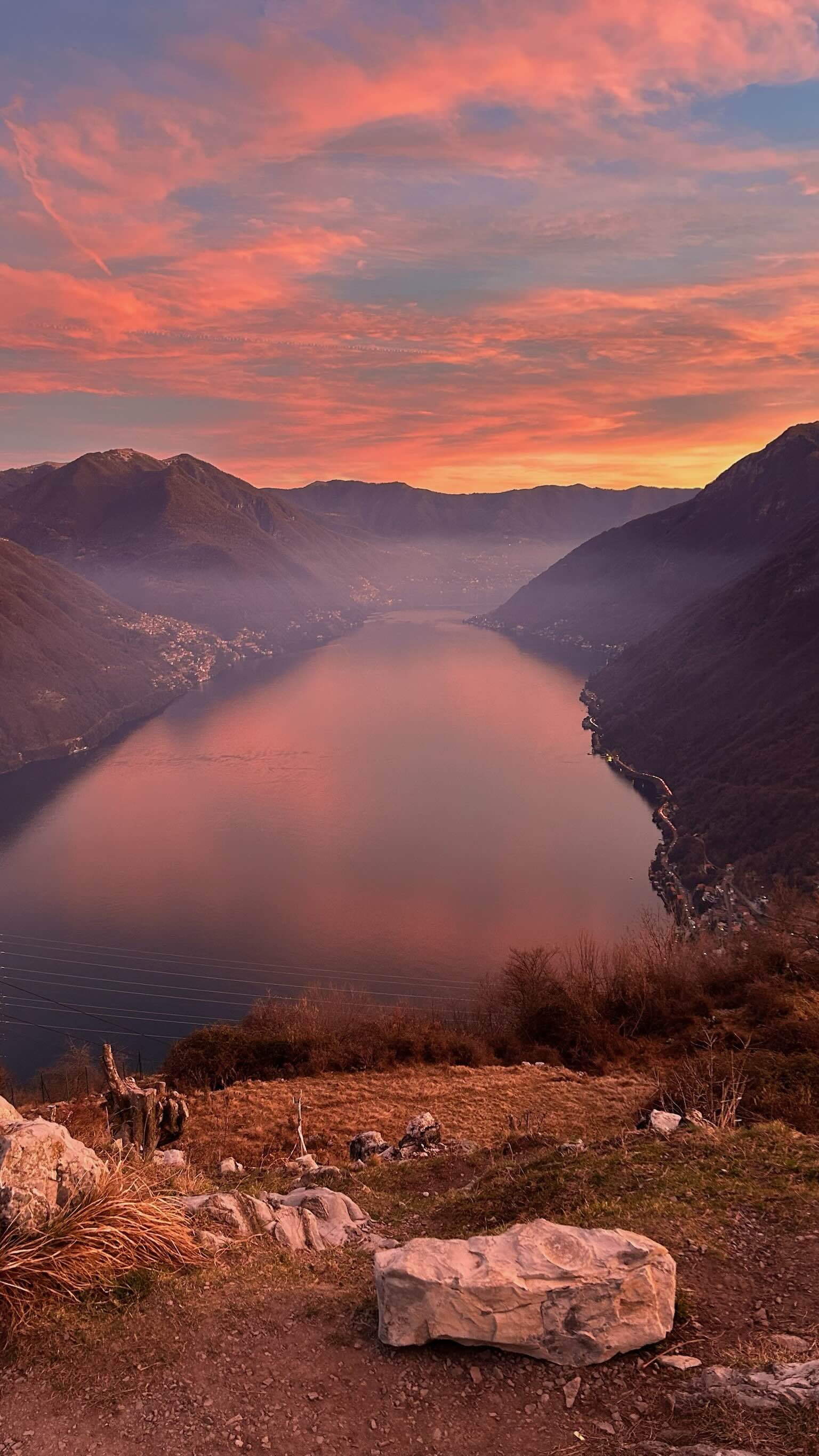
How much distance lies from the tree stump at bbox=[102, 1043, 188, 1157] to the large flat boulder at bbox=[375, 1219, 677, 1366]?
6205 mm

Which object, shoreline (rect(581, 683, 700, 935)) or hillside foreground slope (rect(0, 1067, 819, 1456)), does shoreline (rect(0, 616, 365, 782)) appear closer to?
shoreline (rect(581, 683, 700, 935))

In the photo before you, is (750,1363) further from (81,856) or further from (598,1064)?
(81,856)

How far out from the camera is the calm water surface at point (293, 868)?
63.1 m

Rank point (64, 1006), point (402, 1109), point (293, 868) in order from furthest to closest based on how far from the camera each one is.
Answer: point (293, 868) → point (64, 1006) → point (402, 1109)

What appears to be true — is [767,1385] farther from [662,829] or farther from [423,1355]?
[662,829]

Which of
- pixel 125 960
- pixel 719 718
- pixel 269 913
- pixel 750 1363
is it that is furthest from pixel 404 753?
pixel 750 1363

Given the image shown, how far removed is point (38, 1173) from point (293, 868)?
7943cm

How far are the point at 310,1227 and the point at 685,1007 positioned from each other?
861 inches

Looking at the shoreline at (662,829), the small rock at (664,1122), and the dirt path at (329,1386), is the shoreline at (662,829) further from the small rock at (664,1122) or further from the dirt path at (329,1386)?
the dirt path at (329,1386)

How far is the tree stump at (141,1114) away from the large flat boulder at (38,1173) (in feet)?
12.6

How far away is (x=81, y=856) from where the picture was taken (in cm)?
9150

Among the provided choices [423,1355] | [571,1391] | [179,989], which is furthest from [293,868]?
[571,1391]

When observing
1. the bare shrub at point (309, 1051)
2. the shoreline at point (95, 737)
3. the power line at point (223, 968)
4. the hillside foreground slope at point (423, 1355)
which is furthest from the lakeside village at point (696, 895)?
the shoreline at point (95, 737)

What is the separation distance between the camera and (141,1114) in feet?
48.4
